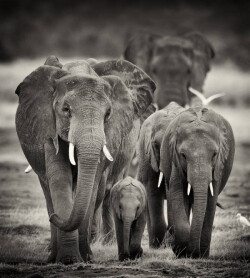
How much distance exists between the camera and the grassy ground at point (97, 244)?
10.8 meters

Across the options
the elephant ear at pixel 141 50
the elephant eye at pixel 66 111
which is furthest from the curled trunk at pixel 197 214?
the elephant ear at pixel 141 50

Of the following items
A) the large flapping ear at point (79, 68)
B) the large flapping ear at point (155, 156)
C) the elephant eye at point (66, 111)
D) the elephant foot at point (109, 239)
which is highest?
the large flapping ear at point (79, 68)

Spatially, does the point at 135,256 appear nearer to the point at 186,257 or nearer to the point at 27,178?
the point at 186,257

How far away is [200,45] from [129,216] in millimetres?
13320

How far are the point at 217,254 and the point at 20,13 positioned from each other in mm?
36178

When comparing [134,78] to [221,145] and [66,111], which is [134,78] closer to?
[221,145]

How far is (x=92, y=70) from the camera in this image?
1200cm

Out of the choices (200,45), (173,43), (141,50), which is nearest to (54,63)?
(173,43)

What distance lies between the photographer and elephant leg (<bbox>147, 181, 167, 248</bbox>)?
13.9 m

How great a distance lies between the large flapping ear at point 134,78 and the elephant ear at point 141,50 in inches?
443

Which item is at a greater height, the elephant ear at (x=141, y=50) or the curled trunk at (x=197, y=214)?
the elephant ear at (x=141, y=50)

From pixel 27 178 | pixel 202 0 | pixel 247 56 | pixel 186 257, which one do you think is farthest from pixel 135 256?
pixel 202 0

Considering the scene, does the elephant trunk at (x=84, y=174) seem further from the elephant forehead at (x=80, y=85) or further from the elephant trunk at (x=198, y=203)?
the elephant trunk at (x=198, y=203)

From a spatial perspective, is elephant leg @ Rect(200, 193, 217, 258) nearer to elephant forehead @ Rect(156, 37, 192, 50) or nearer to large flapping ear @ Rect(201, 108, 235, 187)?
large flapping ear @ Rect(201, 108, 235, 187)
